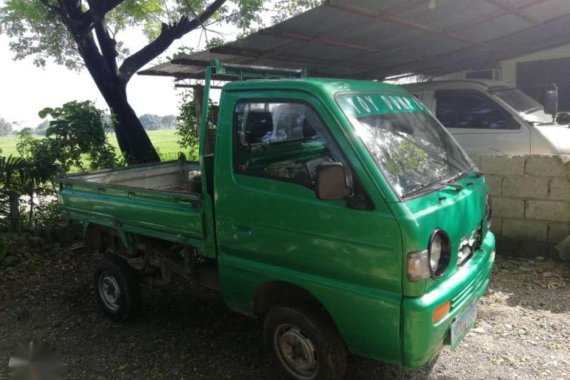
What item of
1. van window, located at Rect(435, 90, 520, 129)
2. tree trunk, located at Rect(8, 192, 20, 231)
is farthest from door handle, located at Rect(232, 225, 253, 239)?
tree trunk, located at Rect(8, 192, 20, 231)

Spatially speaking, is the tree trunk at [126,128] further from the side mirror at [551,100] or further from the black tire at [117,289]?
the side mirror at [551,100]

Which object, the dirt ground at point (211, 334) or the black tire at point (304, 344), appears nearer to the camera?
the black tire at point (304, 344)

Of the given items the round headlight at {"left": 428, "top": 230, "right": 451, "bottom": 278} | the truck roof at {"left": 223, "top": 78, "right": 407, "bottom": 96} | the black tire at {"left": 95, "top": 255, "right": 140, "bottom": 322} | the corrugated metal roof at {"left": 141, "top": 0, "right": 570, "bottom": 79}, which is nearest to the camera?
the round headlight at {"left": 428, "top": 230, "right": 451, "bottom": 278}

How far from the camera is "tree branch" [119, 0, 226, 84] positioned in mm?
10080

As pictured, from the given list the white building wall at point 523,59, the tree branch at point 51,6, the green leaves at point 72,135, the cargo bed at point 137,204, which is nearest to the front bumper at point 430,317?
the cargo bed at point 137,204

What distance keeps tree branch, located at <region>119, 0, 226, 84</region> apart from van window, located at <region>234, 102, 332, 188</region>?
783 cm

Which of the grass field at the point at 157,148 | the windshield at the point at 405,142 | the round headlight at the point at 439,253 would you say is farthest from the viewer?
the grass field at the point at 157,148

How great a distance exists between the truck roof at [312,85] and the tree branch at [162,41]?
7828 mm

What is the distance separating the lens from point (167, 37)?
34.0 feet

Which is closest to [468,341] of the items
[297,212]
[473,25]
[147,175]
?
[297,212]

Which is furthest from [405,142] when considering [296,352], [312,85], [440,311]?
[296,352]

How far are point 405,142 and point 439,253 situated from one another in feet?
2.59

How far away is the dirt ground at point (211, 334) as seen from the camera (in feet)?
10.6

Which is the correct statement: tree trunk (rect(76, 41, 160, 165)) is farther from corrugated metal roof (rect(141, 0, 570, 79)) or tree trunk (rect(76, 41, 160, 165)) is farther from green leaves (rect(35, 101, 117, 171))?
corrugated metal roof (rect(141, 0, 570, 79))
